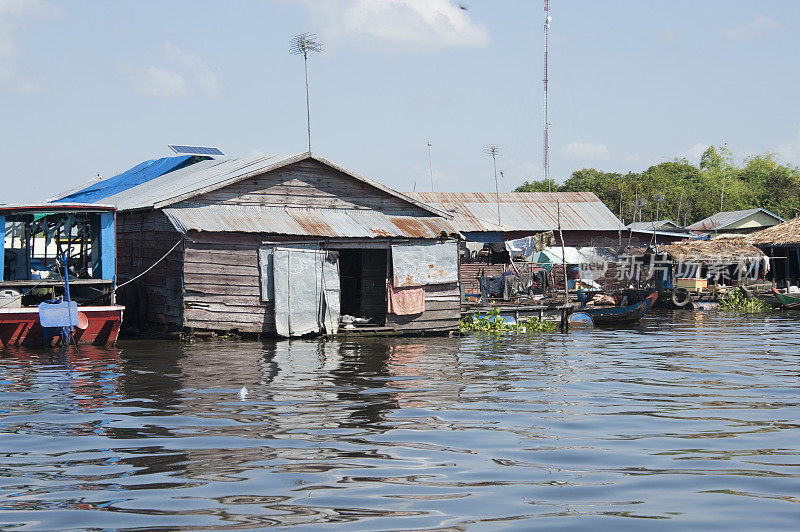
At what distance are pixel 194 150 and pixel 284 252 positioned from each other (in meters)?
11.8

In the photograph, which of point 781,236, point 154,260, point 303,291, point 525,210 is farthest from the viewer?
point 525,210

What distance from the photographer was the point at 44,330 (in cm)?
1684

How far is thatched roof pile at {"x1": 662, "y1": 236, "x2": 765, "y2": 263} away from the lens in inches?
1463

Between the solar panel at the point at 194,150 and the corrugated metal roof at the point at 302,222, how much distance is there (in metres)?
9.55

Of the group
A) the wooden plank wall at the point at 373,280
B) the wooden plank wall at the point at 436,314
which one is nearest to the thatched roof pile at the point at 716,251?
the wooden plank wall at the point at 436,314

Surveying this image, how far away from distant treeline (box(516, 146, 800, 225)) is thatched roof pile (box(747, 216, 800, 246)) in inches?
759

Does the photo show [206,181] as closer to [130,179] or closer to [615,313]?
[130,179]

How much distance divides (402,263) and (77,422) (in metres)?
12.4

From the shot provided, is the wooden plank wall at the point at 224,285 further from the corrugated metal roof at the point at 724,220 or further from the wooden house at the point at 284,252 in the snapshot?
the corrugated metal roof at the point at 724,220

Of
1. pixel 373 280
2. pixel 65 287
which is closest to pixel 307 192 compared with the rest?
pixel 373 280

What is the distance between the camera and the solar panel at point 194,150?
1147 inches

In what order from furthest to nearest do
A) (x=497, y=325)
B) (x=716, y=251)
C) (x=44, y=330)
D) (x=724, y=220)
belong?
(x=724, y=220), (x=716, y=251), (x=497, y=325), (x=44, y=330)

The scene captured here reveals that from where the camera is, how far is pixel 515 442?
27.0 feet

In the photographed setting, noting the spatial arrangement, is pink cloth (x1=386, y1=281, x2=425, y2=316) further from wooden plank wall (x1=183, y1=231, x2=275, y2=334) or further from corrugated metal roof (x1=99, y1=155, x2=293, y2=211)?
corrugated metal roof (x1=99, y1=155, x2=293, y2=211)
